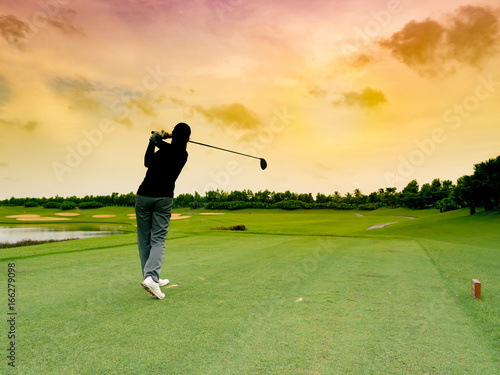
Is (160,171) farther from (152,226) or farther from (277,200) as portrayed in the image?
(277,200)

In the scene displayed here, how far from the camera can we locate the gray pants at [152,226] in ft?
19.1

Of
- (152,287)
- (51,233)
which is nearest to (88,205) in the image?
(51,233)

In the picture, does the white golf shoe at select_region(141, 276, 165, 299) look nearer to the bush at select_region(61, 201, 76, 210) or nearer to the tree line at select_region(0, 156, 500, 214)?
the tree line at select_region(0, 156, 500, 214)

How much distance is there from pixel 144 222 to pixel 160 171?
918mm

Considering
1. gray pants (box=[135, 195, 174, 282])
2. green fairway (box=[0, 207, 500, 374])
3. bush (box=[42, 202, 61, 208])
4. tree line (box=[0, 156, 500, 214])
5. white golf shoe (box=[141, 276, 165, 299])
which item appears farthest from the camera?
bush (box=[42, 202, 61, 208])

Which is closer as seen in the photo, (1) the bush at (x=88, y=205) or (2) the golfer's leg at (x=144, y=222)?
(2) the golfer's leg at (x=144, y=222)

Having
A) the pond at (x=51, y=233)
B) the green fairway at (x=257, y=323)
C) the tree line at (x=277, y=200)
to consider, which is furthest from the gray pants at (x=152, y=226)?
the tree line at (x=277, y=200)

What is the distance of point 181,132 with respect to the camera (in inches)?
244

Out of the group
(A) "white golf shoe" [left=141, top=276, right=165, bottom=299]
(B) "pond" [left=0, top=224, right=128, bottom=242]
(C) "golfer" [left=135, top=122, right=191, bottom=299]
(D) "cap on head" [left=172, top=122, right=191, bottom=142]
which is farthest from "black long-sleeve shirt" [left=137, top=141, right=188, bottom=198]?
(B) "pond" [left=0, top=224, right=128, bottom=242]

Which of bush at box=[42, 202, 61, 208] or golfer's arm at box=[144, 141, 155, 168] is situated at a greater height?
A: golfer's arm at box=[144, 141, 155, 168]

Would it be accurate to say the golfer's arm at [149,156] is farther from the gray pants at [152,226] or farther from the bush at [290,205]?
the bush at [290,205]

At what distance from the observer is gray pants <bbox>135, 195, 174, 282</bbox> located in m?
5.81

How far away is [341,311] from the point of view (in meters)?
4.64

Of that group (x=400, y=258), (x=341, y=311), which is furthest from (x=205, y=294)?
(x=400, y=258)
